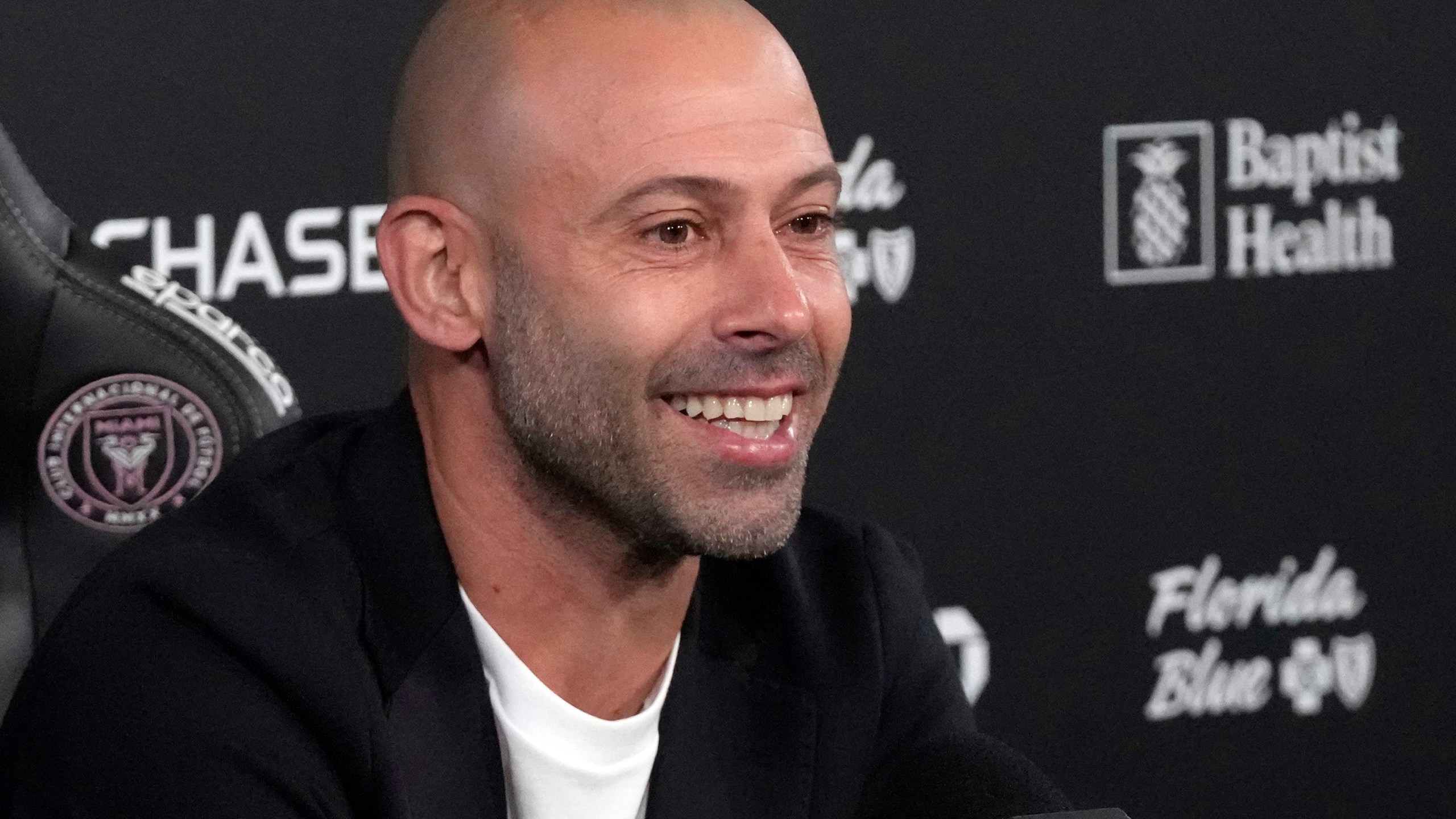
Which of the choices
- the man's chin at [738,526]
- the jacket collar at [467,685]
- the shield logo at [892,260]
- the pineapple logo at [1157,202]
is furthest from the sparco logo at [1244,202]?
the man's chin at [738,526]

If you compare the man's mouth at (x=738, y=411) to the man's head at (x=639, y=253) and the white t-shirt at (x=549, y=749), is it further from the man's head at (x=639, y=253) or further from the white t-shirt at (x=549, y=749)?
the white t-shirt at (x=549, y=749)

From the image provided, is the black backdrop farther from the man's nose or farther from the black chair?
the man's nose

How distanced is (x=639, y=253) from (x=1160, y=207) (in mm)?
1032

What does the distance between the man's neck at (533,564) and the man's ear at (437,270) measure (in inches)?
1.7

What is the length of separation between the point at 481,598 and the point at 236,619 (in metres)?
0.18

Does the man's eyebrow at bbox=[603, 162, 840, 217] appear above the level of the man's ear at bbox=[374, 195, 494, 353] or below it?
above

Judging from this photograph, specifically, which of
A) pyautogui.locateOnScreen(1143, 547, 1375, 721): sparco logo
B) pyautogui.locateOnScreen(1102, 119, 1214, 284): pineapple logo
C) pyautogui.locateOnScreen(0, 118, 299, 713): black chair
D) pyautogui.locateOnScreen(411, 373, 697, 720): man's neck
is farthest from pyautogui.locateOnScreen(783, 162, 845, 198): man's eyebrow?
pyautogui.locateOnScreen(1143, 547, 1375, 721): sparco logo

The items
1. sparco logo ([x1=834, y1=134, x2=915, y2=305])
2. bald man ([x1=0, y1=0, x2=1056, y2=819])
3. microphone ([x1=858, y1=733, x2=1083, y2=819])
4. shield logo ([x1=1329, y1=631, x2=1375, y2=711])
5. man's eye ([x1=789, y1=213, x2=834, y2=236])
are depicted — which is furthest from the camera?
shield logo ([x1=1329, y1=631, x2=1375, y2=711])

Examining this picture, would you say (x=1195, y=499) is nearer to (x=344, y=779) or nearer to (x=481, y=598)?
(x=481, y=598)

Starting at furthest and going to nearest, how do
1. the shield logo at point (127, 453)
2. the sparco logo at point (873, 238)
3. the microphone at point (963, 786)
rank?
the sparco logo at point (873, 238) < the shield logo at point (127, 453) < the microphone at point (963, 786)

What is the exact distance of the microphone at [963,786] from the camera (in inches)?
37.8

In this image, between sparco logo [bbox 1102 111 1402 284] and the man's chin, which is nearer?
the man's chin

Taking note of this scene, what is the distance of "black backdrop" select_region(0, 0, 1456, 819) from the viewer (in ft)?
6.49

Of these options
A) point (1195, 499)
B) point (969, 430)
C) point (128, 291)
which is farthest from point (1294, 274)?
point (128, 291)
